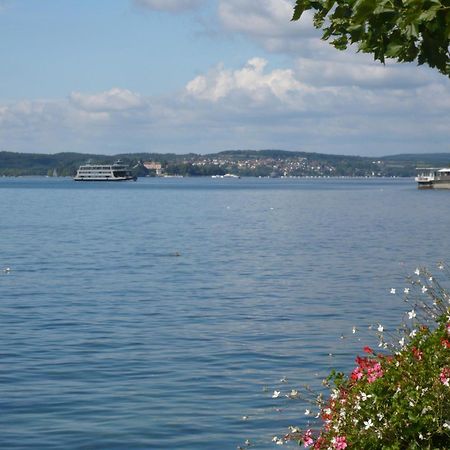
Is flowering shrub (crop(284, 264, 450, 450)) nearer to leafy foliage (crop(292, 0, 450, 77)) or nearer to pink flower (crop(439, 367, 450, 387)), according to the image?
pink flower (crop(439, 367, 450, 387))

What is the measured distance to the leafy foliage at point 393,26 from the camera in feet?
26.1

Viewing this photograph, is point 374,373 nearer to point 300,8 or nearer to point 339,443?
point 339,443

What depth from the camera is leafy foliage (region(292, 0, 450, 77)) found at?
7.94m

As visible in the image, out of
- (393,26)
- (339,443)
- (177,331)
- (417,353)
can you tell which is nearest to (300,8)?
(393,26)

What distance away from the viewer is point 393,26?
9.03 m

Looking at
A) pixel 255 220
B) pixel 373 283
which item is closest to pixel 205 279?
pixel 373 283

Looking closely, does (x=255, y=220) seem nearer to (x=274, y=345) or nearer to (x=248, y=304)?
(x=248, y=304)

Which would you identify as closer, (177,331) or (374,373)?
(374,373)

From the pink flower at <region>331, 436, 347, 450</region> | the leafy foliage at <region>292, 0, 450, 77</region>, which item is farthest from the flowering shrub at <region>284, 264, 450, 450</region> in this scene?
the leafy foliage at <region>292, 0, 450, 77</region>

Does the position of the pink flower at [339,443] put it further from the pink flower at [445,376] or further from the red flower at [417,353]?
the red flower at [417,353]

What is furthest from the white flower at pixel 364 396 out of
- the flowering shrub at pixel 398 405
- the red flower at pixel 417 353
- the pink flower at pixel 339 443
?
the red flower at pixel 417 353

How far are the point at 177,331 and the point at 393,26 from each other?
1961cm

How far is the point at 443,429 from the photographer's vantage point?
979 centimetres

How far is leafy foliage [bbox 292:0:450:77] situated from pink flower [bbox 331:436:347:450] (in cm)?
372
